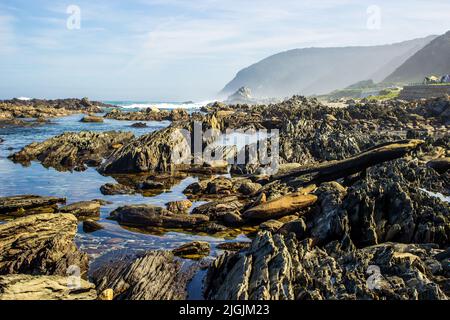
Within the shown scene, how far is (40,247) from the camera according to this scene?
53.9ft

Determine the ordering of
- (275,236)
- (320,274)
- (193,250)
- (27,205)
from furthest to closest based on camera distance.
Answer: (27,205) < (193,250) < (275,236) < (320,274)

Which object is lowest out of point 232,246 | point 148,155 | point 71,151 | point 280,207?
point 232,246

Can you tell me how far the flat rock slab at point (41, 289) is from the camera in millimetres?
11695

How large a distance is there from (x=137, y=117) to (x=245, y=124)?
4074 centimetres

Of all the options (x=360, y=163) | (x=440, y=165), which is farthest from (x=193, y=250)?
(x=440, y=165)

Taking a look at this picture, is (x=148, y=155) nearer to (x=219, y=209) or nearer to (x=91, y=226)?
(x=219, y=209)

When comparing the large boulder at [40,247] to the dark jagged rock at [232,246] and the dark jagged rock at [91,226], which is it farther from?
the dark jagged rock at [232,246]

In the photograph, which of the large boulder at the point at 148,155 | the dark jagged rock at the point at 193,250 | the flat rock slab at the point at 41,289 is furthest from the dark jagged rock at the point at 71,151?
the flat rock slab at the point at 41,289

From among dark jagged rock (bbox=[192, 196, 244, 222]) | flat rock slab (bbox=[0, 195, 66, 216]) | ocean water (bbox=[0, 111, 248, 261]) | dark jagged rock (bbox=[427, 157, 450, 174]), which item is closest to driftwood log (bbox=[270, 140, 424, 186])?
dark jagged rock (bbox=[427, 157, 450, 174])

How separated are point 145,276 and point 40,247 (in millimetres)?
4701

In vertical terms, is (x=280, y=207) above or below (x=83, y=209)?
above

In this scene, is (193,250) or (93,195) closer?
(193,250)

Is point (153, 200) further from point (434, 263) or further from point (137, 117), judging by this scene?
point (137, 117)

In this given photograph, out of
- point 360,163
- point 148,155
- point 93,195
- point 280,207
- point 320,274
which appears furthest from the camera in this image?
point 148,155
